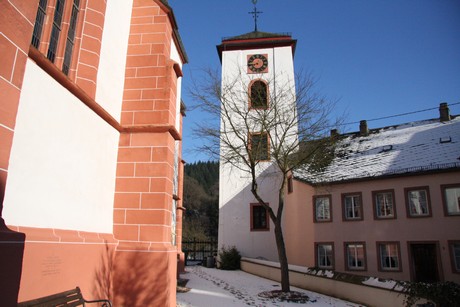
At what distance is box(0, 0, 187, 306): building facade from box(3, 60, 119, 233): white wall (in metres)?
0.02

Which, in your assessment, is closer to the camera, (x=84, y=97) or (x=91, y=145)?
(x=84, y=97)

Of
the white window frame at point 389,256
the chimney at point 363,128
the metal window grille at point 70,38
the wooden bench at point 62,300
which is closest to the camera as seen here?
the wooden bench at point 62,300

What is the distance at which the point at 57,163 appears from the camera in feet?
15.4

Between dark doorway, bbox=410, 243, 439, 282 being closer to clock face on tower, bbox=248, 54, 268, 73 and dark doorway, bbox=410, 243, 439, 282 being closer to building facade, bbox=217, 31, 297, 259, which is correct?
building facade, bbox=217, 31, 297, 259

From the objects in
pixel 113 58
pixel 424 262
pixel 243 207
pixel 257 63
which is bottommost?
pixel 424 262

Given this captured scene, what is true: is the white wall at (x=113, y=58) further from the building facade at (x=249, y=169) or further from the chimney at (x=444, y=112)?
the chimney at (x=444, y=112)

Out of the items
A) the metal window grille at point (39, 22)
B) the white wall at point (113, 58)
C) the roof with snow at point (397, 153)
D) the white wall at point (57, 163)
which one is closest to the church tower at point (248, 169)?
the roof with snow at point (397, 153)

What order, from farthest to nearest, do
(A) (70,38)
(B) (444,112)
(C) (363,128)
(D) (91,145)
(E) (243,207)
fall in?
(E) (243,207) < (C) (363,128) < (B) (444,112) < (A) (70,38) < (D) (91,145)

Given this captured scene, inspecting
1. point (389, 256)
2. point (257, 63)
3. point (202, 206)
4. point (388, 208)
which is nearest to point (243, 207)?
point (388, 208)

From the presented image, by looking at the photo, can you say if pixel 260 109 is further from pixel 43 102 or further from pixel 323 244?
pixel 43 102

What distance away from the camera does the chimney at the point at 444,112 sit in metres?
21.3

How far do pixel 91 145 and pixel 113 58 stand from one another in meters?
1.92

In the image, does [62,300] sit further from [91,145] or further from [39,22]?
[39,22]

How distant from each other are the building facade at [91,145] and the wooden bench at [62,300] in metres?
0.11
